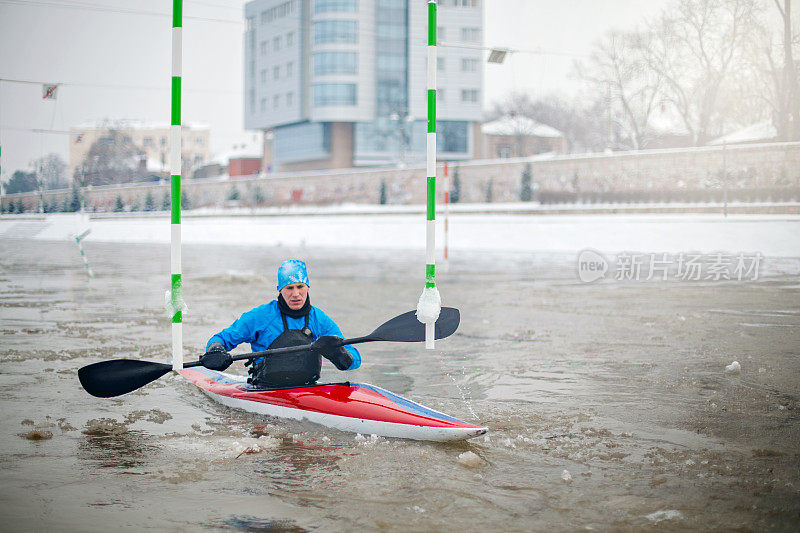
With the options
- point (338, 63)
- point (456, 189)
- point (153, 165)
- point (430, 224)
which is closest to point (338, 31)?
point (338, 63)

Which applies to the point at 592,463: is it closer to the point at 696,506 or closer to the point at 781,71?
the point at 696,506

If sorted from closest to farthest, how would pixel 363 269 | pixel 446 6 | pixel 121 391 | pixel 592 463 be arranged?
pixel 592 463 → pixel 121 391 → pixel 363 269 → pixel 446 6

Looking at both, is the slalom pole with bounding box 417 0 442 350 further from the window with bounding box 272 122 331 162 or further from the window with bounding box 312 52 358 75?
the window with bounding box 272 122 331 162

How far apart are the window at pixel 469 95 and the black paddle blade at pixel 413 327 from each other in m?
57.7

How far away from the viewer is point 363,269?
18.2m

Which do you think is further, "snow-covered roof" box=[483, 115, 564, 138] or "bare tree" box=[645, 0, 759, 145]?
"snow-covered roof" box=[483, 115, 564, 138]

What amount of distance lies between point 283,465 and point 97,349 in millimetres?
4233

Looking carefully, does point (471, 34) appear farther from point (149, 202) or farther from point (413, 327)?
point (413, 327)

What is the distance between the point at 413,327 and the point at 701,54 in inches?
1150

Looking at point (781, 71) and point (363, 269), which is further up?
point (781, 71)

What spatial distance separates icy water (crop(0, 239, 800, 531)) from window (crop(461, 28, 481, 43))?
53.5 metres

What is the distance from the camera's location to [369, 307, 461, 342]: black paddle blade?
5.27 meters

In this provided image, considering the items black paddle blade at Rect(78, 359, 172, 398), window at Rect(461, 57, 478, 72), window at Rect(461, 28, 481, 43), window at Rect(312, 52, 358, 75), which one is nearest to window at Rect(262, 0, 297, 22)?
window at Rect(312, 52, 358, 75)

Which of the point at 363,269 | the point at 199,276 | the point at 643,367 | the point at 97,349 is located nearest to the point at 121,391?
the point at 97,349
